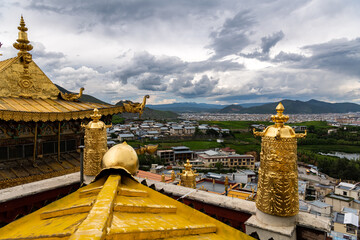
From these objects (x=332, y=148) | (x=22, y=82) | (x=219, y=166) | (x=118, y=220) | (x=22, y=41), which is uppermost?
(x=22, y=41)

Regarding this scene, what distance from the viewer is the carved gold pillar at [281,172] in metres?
3.10

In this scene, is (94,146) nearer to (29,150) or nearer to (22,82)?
(29,150)

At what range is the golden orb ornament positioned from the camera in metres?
2.87

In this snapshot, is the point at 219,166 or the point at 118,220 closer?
the point at 118,220

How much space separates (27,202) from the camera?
167 inches

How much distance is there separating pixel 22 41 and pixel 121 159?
5984 mm

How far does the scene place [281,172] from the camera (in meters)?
3.12

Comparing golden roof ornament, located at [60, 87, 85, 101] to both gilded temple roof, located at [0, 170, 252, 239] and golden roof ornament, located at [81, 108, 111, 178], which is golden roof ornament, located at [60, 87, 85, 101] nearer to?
golden roof ornament, located at [81, 108, 111, 178]

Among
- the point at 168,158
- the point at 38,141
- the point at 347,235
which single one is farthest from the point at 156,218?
the point at 168,158

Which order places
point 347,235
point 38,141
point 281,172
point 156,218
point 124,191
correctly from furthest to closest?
point 347,235 < point 38,141 < point 281,172 < point 124,191 < point 156,218

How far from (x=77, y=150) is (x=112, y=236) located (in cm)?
678

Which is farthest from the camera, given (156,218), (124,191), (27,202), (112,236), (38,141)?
(38,141)

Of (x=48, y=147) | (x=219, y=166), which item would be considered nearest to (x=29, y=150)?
(x=48, y=147)

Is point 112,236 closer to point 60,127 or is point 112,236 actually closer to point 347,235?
point 60,127
